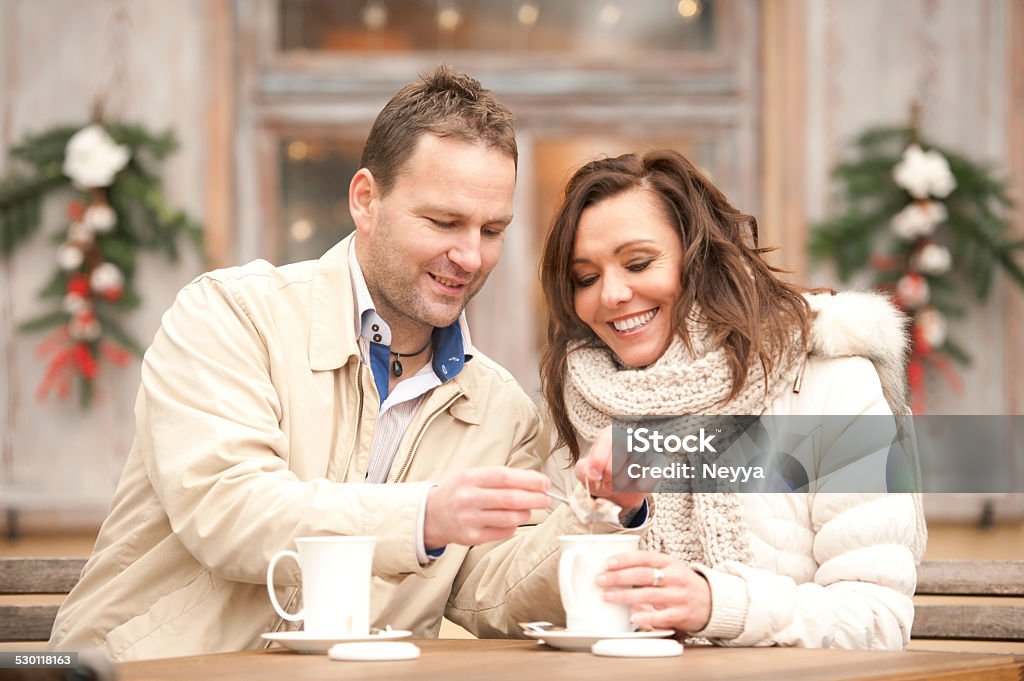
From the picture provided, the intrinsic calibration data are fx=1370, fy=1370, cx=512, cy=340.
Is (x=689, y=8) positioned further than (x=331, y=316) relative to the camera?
Yes

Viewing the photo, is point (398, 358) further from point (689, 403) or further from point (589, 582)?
point (589, 582)

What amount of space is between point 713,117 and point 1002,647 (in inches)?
87.7

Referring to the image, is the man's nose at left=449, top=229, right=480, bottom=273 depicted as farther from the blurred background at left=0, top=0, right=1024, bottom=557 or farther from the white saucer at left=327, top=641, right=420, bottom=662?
the blurred background at left=0, top=0, right=1024, bottom=557

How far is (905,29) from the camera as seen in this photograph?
4.90m

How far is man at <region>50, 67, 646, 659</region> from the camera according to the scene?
1918mm

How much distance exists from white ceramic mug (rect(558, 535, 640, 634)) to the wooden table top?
0.05m

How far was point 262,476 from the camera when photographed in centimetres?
198

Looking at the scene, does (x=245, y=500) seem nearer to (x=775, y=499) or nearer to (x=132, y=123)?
(x=775, y=499)

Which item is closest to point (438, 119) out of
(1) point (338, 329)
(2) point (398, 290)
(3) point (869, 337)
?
(2) point (398, 290)

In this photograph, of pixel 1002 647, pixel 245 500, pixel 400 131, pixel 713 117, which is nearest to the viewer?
pixel 245 500

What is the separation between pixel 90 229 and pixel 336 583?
3.29m

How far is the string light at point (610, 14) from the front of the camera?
196 inches

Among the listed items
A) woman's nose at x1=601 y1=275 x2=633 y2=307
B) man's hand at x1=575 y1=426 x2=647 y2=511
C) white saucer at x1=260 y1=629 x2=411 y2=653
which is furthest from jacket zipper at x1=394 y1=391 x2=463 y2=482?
white saucer at x1=260 y1=629 x2=411 y2=653

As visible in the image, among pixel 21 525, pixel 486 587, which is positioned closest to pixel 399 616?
pixel 486 587
